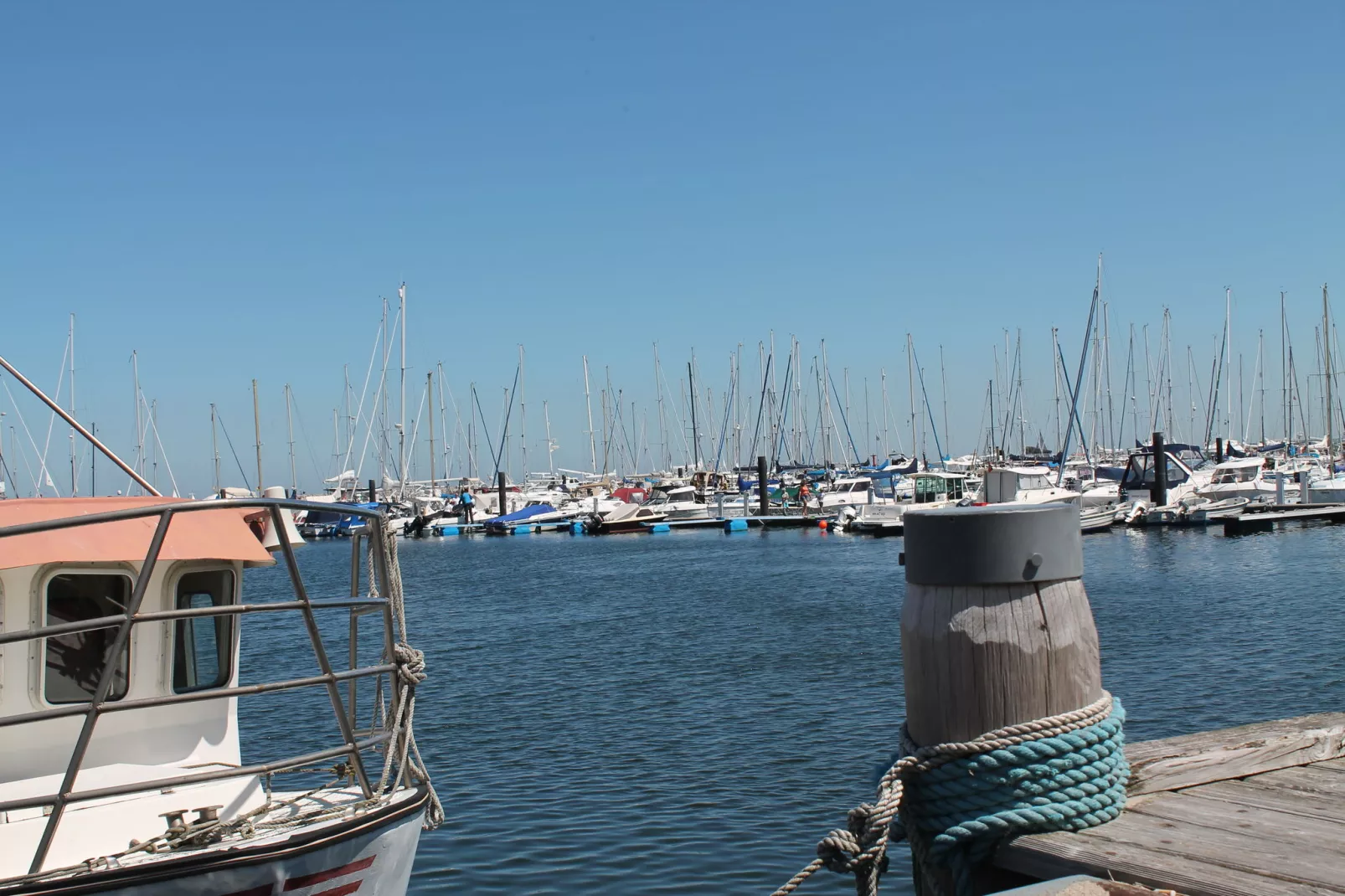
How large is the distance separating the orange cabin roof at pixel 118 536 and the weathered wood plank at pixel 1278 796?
17.3 feet

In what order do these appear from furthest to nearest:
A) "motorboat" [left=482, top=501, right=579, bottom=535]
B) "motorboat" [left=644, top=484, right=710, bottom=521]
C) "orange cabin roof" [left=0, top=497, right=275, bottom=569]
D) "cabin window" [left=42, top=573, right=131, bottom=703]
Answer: "motorboat" [left=482, top=501, right=579, bottom=535] < "motorboat" [left=644, top=484, right=710, bottom=521] < "cabin window" [left=42, top=573, right=131, bottom=703] < "orange cabin roof" [left=0, top=497, right=275, bottom=569]

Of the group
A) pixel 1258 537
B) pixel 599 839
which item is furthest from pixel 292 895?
pixel 1258 537

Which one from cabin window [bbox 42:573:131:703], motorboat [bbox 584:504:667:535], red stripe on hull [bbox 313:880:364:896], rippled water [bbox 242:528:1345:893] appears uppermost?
cabin window [bbox 42:573:131:703]

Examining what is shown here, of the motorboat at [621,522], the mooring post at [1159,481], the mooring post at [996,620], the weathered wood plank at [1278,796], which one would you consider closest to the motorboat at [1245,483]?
the mooring post at [1159,481]

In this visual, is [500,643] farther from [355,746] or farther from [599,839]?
[355,746]

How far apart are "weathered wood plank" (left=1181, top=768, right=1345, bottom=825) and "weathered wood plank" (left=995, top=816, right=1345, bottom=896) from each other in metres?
0.58

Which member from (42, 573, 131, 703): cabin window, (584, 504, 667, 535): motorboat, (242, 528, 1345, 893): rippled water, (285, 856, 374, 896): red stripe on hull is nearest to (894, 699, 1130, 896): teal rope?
(285, 856, 374, 896): red stripe on hull

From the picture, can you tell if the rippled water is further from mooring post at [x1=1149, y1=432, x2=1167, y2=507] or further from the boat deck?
mooring post at [x1=1149, y1=432, x2=1167, y2=507]

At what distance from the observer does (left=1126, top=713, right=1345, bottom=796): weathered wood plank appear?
15.8 ft

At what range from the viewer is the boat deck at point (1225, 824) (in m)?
3.86

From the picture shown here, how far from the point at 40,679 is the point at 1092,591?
3188cm

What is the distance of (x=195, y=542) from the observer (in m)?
7.06

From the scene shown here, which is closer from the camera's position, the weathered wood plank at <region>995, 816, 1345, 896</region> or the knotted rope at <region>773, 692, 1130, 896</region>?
the weathered wood plank at <region>995, 816, 1345, 896</region>

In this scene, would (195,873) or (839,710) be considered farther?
(839,710)
